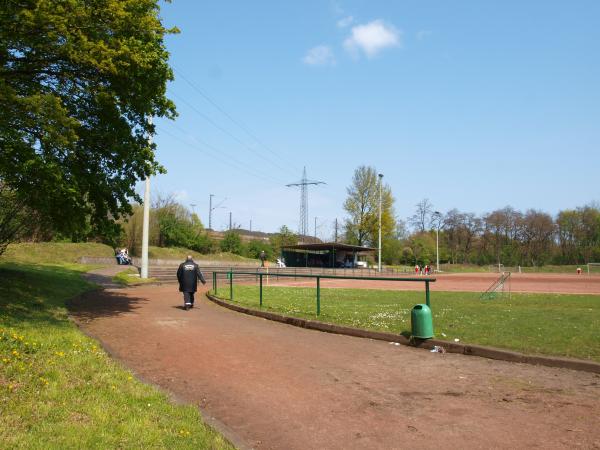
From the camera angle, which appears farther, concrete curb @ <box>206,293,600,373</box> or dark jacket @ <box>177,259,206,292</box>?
dark jacket @ <box>177,259,206,292</box>

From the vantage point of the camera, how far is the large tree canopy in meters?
9.60

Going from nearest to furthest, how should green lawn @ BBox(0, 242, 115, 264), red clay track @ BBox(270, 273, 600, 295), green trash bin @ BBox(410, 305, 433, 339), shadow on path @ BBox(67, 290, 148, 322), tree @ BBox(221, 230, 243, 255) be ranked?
1. green trash bin @ BBox(410, 305, 433, 339)
2. shadow on path @ BBox(67, 290, 148, 322)
3. red clay track @ BBox(270, 273, 600, 295)
4. green lawn @ BBox(0, 242, 115, 264)
5. tree @ BBox(221, 230, 243, 255)

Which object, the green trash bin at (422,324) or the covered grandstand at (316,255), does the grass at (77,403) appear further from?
the covered grandstand at (316,255)

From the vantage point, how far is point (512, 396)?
235 inches

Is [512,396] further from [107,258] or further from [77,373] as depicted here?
[107,258]

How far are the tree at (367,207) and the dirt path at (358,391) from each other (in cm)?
6313

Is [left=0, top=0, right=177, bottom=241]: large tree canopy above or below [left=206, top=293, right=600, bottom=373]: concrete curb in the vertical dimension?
above

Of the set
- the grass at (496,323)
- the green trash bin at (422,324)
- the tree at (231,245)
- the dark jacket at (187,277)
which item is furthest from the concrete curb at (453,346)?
the tree at (231,245)

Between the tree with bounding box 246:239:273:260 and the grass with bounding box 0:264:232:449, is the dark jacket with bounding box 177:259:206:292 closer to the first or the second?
the grass with bounding box 0:264:232:449

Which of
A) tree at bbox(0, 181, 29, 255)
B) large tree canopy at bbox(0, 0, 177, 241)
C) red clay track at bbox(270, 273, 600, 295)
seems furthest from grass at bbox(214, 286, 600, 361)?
red clay track at bbox(270, 273, 600, 295)

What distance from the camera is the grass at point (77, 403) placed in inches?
162

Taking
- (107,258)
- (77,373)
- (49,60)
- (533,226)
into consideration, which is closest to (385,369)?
(77,373)

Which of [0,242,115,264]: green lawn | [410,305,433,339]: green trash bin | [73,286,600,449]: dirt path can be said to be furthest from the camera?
[0,242,115,264]: green lawn

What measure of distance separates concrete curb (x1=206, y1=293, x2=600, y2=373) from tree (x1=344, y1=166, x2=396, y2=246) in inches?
2394
